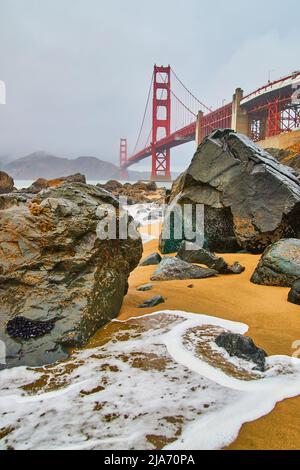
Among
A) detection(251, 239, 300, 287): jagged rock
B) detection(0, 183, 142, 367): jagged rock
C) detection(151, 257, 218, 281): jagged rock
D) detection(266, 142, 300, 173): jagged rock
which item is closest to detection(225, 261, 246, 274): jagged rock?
detection(151, 257, 218, 281): jagged rock

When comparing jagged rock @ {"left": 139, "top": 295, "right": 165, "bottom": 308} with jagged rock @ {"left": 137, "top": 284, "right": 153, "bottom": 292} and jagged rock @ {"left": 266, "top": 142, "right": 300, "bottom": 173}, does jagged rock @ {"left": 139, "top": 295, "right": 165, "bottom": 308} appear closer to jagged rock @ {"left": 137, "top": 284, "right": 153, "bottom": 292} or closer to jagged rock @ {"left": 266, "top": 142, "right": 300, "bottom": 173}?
jagged rock @ {"left": 137, "top": 284, "right": 153, "bottom": 292}

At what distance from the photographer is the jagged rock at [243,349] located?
1.72 metres

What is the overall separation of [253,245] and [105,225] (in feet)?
7.84

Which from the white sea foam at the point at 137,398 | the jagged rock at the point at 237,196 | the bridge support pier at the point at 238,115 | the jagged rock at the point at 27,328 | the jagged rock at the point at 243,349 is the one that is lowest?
the white sea foam at the point at 137,398

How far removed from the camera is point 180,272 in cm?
350

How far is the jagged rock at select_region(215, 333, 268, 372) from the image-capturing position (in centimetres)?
172

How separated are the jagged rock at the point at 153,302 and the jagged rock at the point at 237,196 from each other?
6.51 feet

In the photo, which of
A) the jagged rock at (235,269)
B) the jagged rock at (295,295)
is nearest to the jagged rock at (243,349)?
the jagged rock at (295,295)

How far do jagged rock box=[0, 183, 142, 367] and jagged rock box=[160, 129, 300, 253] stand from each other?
2.18 metres

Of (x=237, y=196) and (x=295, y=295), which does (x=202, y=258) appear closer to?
(x=237, y=196)

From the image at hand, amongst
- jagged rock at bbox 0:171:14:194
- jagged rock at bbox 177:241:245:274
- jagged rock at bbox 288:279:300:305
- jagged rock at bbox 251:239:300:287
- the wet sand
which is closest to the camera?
the wet sand

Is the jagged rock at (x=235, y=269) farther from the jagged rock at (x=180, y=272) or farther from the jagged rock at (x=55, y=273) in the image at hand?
the jagged rock at (x=55, y=273)

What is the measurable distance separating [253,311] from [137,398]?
1.33 m

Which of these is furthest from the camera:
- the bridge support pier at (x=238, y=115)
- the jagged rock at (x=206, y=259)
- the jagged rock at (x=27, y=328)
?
the bridge support pier at (x=238, y=115)
